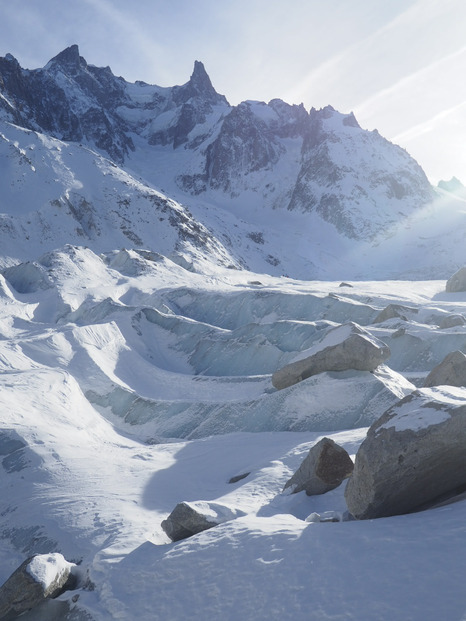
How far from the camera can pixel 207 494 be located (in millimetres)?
11820

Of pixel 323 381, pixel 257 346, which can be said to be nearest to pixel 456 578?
pixel 323 381

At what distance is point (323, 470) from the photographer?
9.65 meters

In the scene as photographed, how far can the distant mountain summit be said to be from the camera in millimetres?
115000

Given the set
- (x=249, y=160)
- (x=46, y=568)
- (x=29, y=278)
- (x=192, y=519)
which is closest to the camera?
(x=46, y=568)

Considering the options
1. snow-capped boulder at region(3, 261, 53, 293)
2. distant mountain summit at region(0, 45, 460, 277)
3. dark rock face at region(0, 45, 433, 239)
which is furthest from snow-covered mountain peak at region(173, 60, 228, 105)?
snow-capped boulder at region(3, 261, 53, 293)

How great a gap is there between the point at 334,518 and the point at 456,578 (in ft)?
8.86

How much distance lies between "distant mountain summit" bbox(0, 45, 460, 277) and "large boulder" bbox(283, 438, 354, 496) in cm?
8070

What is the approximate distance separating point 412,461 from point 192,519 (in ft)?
12.0

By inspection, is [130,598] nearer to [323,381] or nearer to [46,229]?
[323,381]

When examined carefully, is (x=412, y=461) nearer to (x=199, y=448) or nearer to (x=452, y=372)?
(x=452, y=372)

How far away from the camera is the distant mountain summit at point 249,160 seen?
377 feet

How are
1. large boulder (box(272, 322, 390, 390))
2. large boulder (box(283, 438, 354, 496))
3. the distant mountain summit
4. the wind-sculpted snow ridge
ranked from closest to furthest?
the wind-sculpted snow ridge → large boulder (box(283, 438, 354, 496)) → large boulder (box(272, 322, 390, 390)) → the distant mountain summit

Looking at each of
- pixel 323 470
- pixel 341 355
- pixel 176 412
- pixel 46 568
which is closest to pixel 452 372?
pixel 341 355

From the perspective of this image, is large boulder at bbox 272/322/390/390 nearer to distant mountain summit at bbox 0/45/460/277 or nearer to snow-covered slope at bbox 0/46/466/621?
snow-covered slope at bbox 0/46/466/621
